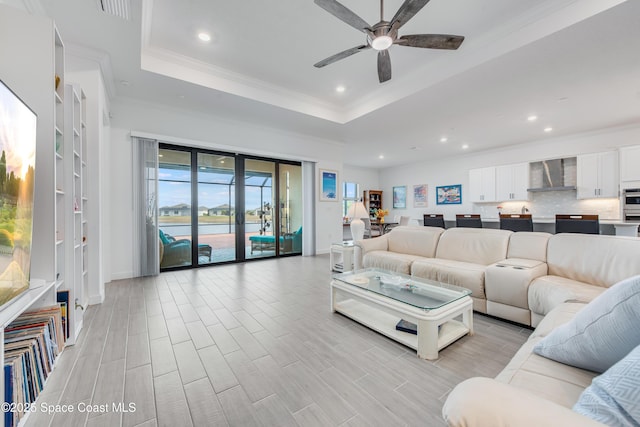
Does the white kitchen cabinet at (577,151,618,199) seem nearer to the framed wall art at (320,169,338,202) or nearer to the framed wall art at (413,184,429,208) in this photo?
the framed wall art at (413,184,429,208)

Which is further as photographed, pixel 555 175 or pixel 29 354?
pixel 555 175

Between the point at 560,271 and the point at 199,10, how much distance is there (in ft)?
14.8

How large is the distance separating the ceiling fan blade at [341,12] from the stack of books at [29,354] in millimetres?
2906

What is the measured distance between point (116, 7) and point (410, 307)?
3602 millimetres

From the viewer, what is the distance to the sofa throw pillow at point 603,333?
0.87m

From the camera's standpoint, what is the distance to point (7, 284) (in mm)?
1228

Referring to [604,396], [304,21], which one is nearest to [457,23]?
[304,21]

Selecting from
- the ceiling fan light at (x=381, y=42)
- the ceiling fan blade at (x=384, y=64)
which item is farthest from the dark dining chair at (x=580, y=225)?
the ceiling fan light at (x=381, y=42)

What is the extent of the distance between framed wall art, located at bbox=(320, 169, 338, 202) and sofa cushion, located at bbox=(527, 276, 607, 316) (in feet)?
14.8

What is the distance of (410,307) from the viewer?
1.98 m

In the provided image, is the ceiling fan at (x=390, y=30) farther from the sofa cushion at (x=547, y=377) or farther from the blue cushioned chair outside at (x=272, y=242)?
the blue cushioned chair outside at (x=272, y=242)

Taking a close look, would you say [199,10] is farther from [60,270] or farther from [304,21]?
[60,270]

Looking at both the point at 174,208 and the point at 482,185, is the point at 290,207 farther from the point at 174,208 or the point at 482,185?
the point at 482,185

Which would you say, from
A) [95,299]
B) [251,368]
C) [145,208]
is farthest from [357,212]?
[95,299]
